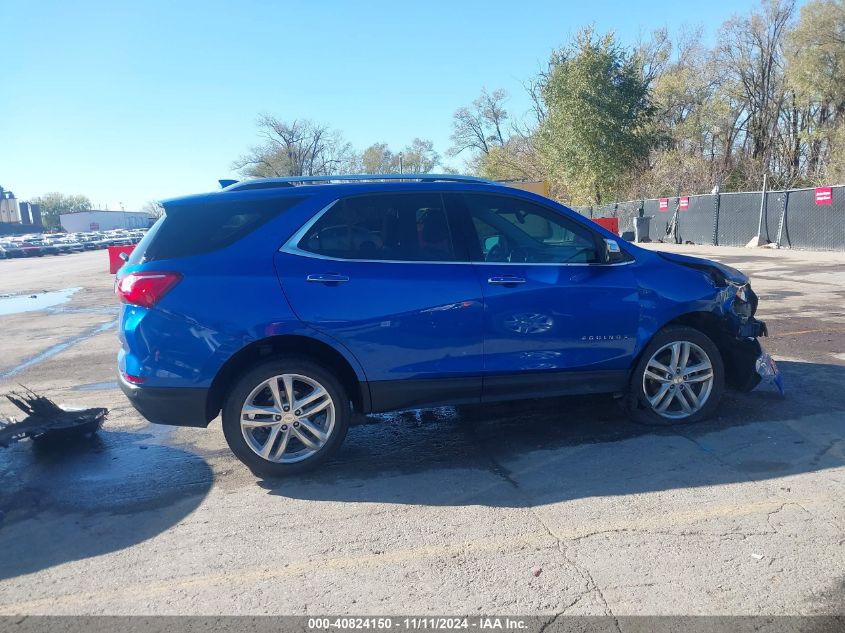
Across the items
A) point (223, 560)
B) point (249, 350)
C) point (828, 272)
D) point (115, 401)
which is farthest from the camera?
point (828, 272)

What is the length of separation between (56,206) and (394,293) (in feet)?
544

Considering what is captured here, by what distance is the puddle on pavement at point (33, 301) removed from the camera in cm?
1486

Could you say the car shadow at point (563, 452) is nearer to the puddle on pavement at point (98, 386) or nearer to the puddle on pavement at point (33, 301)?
the puddle on pavement at point (98, 386)

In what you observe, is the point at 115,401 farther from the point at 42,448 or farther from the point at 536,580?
the point at 536,580

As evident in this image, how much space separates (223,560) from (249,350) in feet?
4.50

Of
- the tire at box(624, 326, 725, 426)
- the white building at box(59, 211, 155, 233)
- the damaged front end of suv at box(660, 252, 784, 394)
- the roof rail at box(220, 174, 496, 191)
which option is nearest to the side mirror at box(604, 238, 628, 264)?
the damaged front end of suv at box(660, 252, 784, 394)

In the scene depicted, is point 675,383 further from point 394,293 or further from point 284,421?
point 284,421

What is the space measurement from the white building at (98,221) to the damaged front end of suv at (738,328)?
11968 cm

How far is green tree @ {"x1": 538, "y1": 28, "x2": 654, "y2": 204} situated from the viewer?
30.1 metres

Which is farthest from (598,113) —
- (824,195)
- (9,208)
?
(9,208)

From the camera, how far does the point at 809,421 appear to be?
4.91m

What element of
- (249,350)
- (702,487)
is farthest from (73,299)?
(702,487)

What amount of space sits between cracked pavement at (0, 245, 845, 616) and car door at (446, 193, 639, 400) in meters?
0.54

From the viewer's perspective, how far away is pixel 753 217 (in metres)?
22.1
